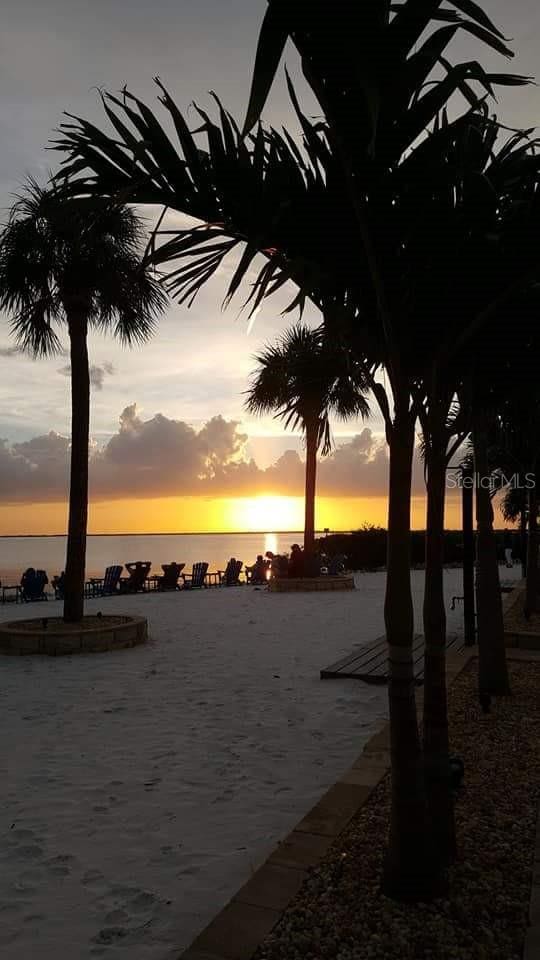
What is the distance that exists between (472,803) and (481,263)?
3.15 metres

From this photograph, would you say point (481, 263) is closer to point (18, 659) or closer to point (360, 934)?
point (360, 934)

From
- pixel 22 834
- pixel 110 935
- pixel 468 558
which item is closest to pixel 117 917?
pixel 110 935

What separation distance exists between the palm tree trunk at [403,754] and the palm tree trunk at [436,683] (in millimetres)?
132

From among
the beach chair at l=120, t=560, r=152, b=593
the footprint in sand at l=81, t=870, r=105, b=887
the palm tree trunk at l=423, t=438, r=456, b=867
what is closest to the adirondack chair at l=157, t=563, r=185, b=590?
the beach chair at l=120, t=560, r=152, b=593

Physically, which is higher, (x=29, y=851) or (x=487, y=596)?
(x=487, y=596)

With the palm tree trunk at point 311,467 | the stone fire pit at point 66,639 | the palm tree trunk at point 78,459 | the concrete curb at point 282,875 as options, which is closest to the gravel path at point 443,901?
the concrete curb at point 282,875

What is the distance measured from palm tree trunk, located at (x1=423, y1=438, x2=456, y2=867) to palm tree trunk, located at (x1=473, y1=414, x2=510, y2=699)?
2.76m

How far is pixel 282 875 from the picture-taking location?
126 inches

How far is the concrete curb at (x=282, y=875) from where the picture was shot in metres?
2.66

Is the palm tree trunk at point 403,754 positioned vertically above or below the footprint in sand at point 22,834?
above

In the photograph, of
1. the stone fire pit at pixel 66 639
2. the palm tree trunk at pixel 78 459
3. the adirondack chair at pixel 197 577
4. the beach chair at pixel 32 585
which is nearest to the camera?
the stone fire pit at pixel 66 639

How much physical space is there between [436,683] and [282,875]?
1.18m

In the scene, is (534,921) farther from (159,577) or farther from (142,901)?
(159,577)

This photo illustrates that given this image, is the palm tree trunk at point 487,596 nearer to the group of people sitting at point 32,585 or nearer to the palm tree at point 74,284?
the palm tree at point 74,284
